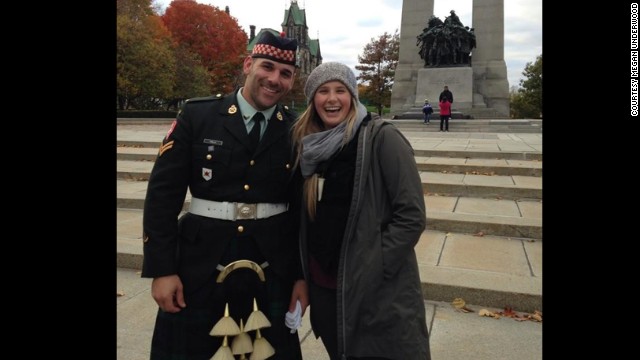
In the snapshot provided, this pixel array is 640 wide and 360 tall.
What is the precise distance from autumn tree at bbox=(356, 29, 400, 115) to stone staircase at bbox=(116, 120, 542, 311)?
4015cm

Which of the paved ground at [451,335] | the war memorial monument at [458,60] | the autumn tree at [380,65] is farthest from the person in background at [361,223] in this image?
the autumn tree at [380,65]

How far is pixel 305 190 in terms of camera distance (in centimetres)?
236

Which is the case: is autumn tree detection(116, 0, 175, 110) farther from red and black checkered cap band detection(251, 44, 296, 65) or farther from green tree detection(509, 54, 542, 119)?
green tree detection(509, 54, 542, 119)

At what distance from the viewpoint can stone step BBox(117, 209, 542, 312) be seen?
4.23m

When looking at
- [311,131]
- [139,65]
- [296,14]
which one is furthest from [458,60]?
[296,14]

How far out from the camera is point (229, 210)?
238 centimetres

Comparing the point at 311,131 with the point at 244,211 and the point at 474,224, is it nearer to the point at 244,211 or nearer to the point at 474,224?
the point at 244,211

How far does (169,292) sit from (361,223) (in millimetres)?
1055

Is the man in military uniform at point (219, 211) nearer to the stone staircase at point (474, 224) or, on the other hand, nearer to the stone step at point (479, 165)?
the stone staircase at point (474, 224)

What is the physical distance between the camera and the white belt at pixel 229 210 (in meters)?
2.38
